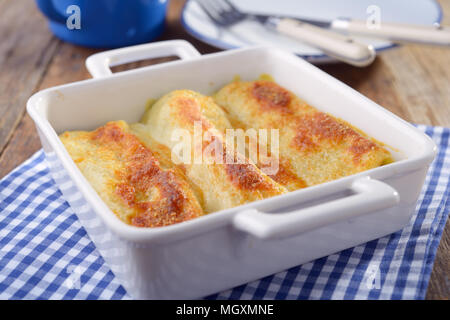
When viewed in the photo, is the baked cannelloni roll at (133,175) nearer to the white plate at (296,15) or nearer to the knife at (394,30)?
the white plate at (296,15)

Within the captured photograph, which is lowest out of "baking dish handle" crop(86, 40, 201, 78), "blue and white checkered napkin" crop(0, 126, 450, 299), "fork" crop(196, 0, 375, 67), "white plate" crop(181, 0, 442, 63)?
"blue and white checkered napkin" crop(0, 126, 450, 299)

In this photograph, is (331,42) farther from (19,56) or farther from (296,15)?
(19,56)

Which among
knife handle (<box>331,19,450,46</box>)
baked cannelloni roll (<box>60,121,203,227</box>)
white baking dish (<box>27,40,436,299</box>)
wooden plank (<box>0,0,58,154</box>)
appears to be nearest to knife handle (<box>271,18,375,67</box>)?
knife handle (<box>331,19,450,46</box>)

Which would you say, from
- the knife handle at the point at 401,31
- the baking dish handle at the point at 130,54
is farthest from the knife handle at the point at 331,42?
the baking dish handle at the point at 130,54

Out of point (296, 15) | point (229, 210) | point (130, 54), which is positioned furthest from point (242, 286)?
point (296, 15)

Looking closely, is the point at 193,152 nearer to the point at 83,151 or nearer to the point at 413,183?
the point at 83,151

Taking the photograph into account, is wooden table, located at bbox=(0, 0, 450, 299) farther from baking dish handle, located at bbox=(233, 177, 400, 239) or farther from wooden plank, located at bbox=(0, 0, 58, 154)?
baking dish handle, located at bbox=(233, 177, 400, 239)
